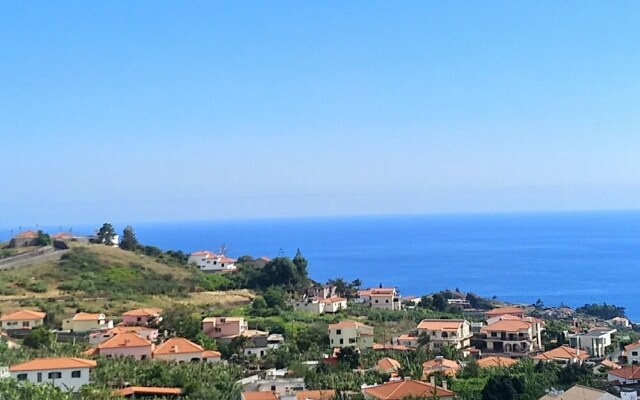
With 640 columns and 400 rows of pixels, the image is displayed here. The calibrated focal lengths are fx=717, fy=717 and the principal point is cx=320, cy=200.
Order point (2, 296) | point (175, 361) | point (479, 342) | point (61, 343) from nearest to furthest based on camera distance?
point (175, 361) < point (61, 343) < point (479, 342) < point (2, 296)

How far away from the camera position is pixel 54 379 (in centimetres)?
2306

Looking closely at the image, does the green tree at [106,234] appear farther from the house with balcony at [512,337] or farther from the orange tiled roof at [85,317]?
the house with balcony at [512,337]

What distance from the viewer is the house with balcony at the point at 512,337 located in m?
35.2

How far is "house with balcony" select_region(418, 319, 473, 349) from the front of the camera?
3541cm

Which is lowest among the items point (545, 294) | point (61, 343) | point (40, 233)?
point (545, 294)

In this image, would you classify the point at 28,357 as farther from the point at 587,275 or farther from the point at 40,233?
the point at 587,275

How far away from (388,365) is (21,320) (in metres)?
18.2

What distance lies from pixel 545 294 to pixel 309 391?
217 feet

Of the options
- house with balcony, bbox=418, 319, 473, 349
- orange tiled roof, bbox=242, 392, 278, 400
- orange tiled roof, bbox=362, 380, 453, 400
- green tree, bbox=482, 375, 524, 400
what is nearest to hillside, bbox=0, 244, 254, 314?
house with balcony, bbox=418, 319, 473, 349

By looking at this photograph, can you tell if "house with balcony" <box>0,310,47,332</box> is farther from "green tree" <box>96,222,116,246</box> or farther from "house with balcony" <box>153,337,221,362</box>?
"green tree" <box>96,222,116,246</box>

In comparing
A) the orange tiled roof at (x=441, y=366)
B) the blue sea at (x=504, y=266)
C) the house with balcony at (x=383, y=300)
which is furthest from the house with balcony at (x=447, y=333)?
the blue sea at (x=504, y=266)

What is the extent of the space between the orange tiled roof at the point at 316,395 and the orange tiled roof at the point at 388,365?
5.22 metres

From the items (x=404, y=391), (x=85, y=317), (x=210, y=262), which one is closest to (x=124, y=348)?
(x=85, y=317)

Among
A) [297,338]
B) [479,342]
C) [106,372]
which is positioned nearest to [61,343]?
[106,372]
